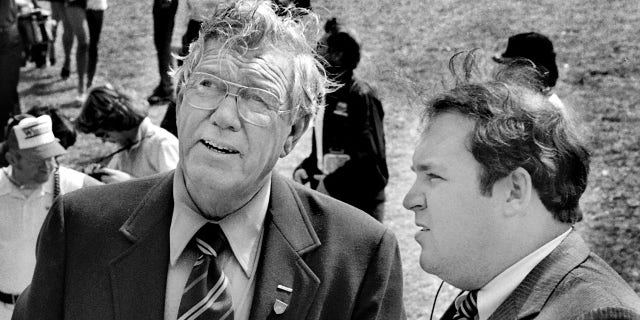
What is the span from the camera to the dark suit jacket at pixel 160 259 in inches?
93.2

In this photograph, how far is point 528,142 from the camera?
7.18 feet

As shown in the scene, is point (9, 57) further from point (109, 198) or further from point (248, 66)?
point (248, 66)

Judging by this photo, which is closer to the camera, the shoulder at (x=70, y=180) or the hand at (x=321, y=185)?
the shoulder at (x=70, y=180)

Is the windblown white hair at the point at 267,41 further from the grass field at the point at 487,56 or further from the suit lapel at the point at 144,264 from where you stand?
the grass field at the point at 487,56

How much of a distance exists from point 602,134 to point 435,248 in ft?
20.2

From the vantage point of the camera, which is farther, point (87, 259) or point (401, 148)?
point (401, 148)

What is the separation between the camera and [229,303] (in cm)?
234

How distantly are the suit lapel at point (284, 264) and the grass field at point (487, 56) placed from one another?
3.95m

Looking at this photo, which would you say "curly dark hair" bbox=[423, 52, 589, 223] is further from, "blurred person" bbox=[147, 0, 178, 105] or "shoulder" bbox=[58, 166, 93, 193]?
"blurred person" bbox=[147, 0, 178, 105]

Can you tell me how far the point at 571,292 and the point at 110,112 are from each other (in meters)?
3.32

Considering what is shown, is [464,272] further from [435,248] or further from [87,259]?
[87,259]

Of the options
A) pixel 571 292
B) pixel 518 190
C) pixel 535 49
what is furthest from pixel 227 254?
pixel 535 49

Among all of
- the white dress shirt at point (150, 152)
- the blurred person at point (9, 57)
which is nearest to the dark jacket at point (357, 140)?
the white dress shirt at point (150, 152)

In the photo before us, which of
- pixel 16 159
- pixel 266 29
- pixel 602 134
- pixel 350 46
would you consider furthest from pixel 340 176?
pixel 602 134
